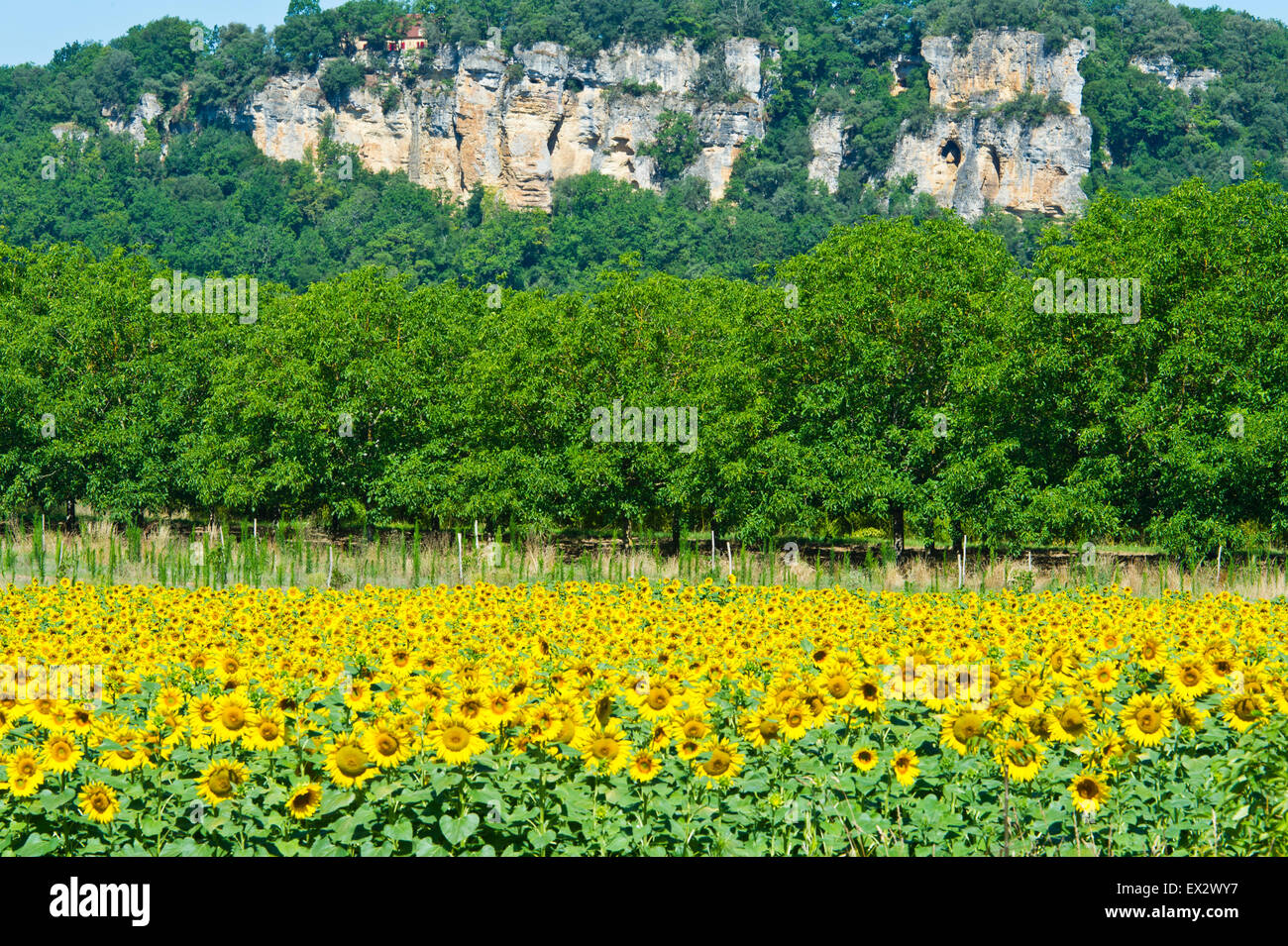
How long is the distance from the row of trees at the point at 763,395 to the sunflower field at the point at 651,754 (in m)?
15.4

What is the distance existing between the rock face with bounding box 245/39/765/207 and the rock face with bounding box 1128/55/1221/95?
46889 mm

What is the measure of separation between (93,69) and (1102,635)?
17910 centimetres

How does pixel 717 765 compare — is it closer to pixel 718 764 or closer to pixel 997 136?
pixel 718 764

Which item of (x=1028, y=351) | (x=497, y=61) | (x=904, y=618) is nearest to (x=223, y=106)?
(x=497, y=61)

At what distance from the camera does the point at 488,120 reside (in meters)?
160

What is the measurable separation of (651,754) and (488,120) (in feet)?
526

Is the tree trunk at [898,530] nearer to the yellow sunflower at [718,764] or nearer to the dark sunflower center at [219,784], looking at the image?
the yellow sunflower at [718,764]

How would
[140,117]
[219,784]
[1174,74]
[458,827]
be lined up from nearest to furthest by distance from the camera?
[458,827]
[219,784]
[1174,74]
[140,117]

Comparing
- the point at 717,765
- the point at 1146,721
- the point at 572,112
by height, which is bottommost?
the point at 717,765

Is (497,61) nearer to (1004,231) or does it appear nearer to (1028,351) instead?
(1004,231)

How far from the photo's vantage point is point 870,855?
5891 mm

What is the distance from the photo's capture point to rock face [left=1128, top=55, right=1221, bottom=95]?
6378 inches

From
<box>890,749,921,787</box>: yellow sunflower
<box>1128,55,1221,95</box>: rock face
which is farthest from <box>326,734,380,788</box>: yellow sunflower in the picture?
<box>1128,55,1221,95</box>: rock face

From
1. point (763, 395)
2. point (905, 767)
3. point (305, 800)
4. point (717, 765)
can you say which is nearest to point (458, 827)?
point (305, 800)
